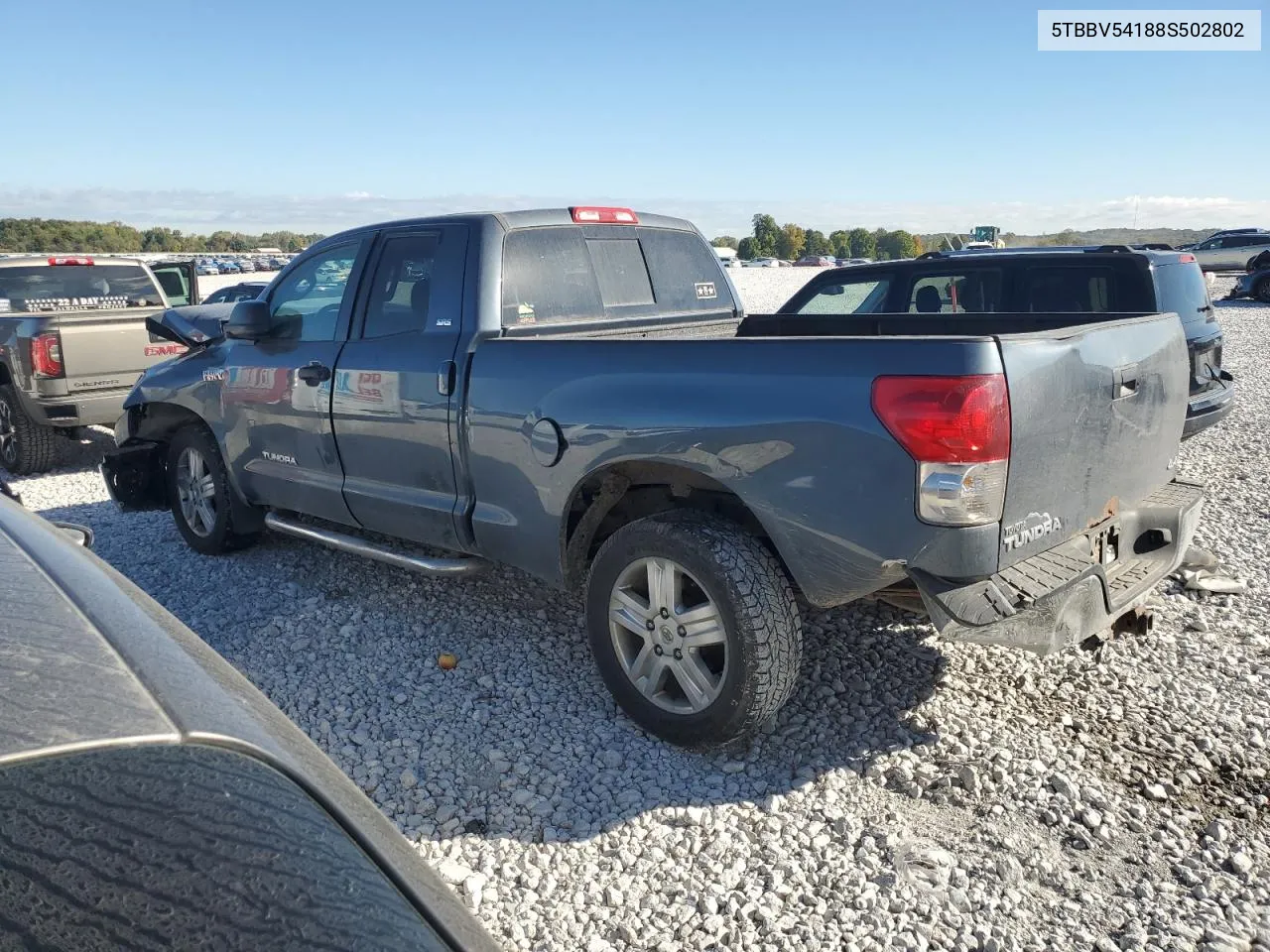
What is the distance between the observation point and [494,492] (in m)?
4.21

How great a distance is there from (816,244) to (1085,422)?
412 feet

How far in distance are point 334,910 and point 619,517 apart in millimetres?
3000

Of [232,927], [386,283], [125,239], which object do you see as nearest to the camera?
[232,927]

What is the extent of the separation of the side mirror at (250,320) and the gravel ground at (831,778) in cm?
146

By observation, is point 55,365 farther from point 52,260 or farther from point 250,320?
point 250,320

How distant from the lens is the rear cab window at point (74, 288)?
9695 mm

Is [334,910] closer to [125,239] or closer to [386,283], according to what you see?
[386,283]

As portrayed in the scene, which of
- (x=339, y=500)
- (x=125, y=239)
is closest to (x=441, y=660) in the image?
(x=339, y=500)

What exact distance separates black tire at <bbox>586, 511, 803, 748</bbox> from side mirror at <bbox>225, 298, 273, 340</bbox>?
8.98 ft

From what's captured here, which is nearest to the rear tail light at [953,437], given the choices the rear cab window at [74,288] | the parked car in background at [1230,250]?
the rear cab window at [74,288]

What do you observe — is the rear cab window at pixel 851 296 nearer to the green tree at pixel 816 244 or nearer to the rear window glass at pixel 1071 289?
the rear window glass at pixel 1071 289

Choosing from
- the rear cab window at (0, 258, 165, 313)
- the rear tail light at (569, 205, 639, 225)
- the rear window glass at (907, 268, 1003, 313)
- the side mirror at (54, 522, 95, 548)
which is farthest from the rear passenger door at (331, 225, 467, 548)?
the rear cab window at (0, 258, 165, 313)

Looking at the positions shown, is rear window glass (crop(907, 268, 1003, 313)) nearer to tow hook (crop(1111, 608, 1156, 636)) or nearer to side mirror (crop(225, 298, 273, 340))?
tow hook (crop(1111, 608, 1156, 636))

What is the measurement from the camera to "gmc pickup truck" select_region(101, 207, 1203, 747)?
298 cm
